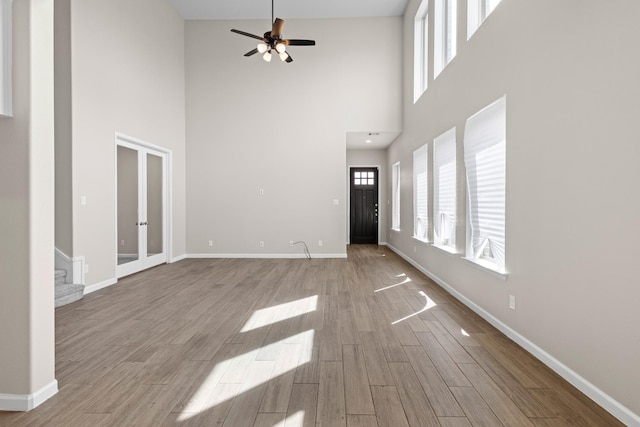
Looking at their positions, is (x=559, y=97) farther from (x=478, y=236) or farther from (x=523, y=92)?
(x=478, y=236)

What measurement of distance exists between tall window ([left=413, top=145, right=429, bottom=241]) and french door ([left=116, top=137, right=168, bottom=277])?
5.04 metres

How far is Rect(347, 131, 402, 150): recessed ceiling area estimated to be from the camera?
8054 millimetres

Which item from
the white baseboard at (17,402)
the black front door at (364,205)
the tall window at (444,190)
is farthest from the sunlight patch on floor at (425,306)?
the black front door at (364,205)

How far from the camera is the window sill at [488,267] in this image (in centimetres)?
326

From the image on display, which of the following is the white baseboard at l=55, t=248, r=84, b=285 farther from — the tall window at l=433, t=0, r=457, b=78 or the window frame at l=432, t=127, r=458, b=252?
the tall window at l=433, t=0, r=457, b=78

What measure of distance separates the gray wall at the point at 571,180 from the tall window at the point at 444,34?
4.21 feet

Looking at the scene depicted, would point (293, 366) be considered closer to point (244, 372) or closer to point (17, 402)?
point (244, 372)

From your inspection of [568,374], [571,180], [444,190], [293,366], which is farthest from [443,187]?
[293,366]

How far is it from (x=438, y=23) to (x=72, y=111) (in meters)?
5.38

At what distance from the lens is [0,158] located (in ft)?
6.79

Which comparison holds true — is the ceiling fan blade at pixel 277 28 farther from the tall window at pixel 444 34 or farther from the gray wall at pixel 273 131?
the gray wall at pixel 273 131

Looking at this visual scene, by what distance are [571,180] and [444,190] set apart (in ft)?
9.27

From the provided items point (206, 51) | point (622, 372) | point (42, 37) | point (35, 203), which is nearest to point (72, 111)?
point (42, 37)

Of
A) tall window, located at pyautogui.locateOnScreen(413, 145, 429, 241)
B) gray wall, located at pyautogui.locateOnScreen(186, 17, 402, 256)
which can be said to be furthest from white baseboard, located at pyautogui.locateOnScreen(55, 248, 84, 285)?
tall window, located at pyautogui.locateOnScreen(413, 145, 429, 241)
